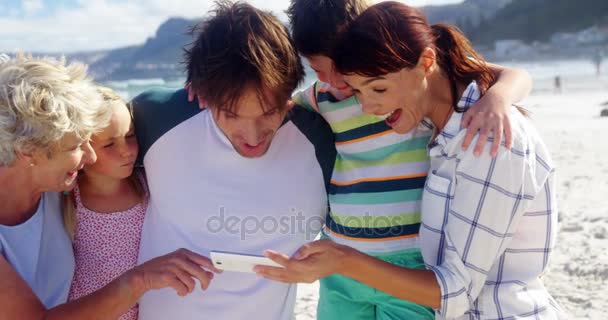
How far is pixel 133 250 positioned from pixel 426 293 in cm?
126

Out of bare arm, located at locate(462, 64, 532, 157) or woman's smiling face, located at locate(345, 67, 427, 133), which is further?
woman's smiling face, located at locate(345, 67, 427, 133)

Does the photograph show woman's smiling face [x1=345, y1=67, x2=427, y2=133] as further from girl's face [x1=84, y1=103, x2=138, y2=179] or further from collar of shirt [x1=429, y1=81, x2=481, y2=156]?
girl's face [x1=84, y1=103, x2=138, y2=179]

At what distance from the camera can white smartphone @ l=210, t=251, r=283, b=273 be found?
1896 mm

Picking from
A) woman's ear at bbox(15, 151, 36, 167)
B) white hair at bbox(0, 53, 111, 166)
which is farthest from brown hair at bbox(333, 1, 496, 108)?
woman's ear at bbox(15, 151, 36, 167)

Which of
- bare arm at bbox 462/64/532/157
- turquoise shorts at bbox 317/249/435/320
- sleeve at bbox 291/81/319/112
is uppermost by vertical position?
bare arm at bbox 462/64/532/157

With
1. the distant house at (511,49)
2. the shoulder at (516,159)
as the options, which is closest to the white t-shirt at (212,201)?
the shoulder at (516,159)

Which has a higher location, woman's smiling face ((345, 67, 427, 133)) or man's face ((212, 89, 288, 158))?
woman's smiling face ((345, 67, 427, 133))

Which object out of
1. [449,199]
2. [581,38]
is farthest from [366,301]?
[581,38]

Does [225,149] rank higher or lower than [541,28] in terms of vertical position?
higher

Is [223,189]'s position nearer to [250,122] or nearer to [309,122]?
[250,122]

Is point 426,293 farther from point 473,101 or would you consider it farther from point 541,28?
point 541,28

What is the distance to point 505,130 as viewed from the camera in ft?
6.58

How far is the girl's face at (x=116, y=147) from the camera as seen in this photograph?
7.90 feet

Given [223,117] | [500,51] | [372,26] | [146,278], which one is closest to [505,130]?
[372,26]
